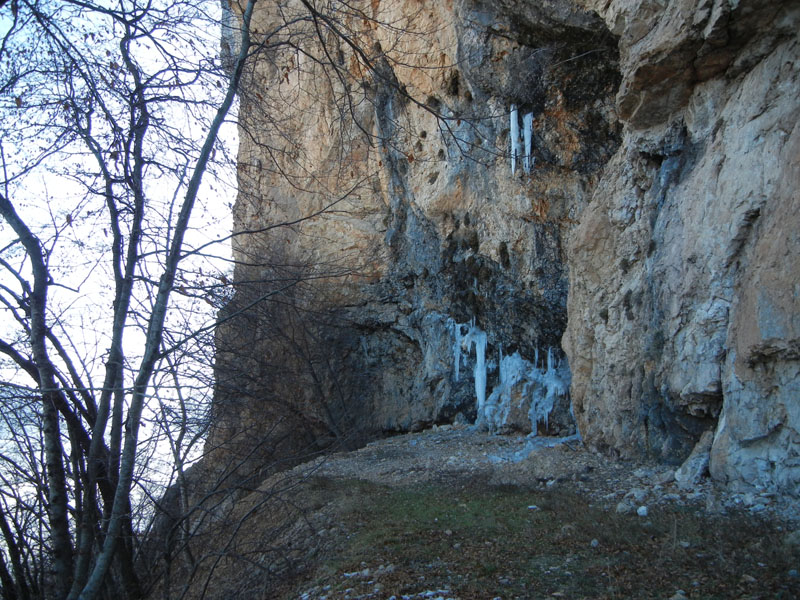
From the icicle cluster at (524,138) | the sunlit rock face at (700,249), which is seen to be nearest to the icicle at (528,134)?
the icicle cluster at (524,138)

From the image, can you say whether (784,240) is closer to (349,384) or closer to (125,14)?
(125,14)

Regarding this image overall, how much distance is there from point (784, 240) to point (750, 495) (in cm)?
198

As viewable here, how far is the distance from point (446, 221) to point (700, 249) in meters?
8.42

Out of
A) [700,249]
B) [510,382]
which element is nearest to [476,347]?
[510,382]

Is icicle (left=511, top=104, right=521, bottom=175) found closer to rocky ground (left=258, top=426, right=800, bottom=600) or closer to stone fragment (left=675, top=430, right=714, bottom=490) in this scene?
rocky ground (left=258, top=426, right=800, bottom=600)

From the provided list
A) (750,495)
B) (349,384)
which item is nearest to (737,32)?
(750,495)

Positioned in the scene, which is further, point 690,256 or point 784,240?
point 690,256

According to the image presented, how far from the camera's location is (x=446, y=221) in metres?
14.1

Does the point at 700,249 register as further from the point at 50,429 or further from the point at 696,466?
the point at 50,429

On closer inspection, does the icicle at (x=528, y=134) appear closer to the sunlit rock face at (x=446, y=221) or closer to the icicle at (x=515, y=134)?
the sunlit rock face at (x=446, y=221)

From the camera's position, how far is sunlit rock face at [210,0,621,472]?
952 centimetres

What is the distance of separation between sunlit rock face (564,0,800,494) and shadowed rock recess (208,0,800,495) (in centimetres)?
2

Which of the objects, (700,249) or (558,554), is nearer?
(558,554)

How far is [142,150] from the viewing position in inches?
A: 172
